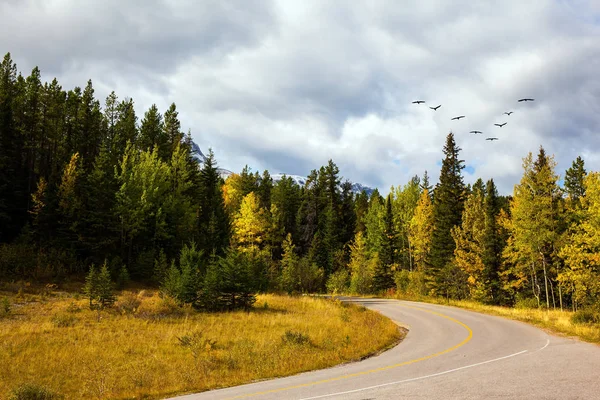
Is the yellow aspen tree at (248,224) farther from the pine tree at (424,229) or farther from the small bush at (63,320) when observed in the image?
the small bush at (63,320)

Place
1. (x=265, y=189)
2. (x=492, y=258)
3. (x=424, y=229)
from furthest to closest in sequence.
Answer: (x=265, y=189), (x=424, y=229), (x=492, y=258)

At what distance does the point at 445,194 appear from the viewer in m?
49.8

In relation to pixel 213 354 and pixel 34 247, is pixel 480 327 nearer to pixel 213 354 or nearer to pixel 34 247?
pixel 213 354

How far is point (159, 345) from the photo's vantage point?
17.9 metres

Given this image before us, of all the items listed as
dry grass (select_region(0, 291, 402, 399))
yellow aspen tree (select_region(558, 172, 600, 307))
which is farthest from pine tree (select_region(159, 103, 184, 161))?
yellow aspen tree (select_region(558, 172, 600, 307))

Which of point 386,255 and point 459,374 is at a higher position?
point 386,255

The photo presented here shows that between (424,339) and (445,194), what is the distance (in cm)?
3504

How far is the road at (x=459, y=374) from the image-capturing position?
358 inches

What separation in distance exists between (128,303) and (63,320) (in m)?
5.56

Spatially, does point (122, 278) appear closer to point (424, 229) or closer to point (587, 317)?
point (587, 317)

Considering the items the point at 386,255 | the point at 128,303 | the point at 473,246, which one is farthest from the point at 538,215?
the point at 128,303

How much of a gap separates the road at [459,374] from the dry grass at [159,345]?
164 centimetres

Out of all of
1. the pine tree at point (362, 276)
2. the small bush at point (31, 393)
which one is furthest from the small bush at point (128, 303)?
the pine tree at point (362, 276)

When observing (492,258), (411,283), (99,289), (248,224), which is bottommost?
(411,283)
